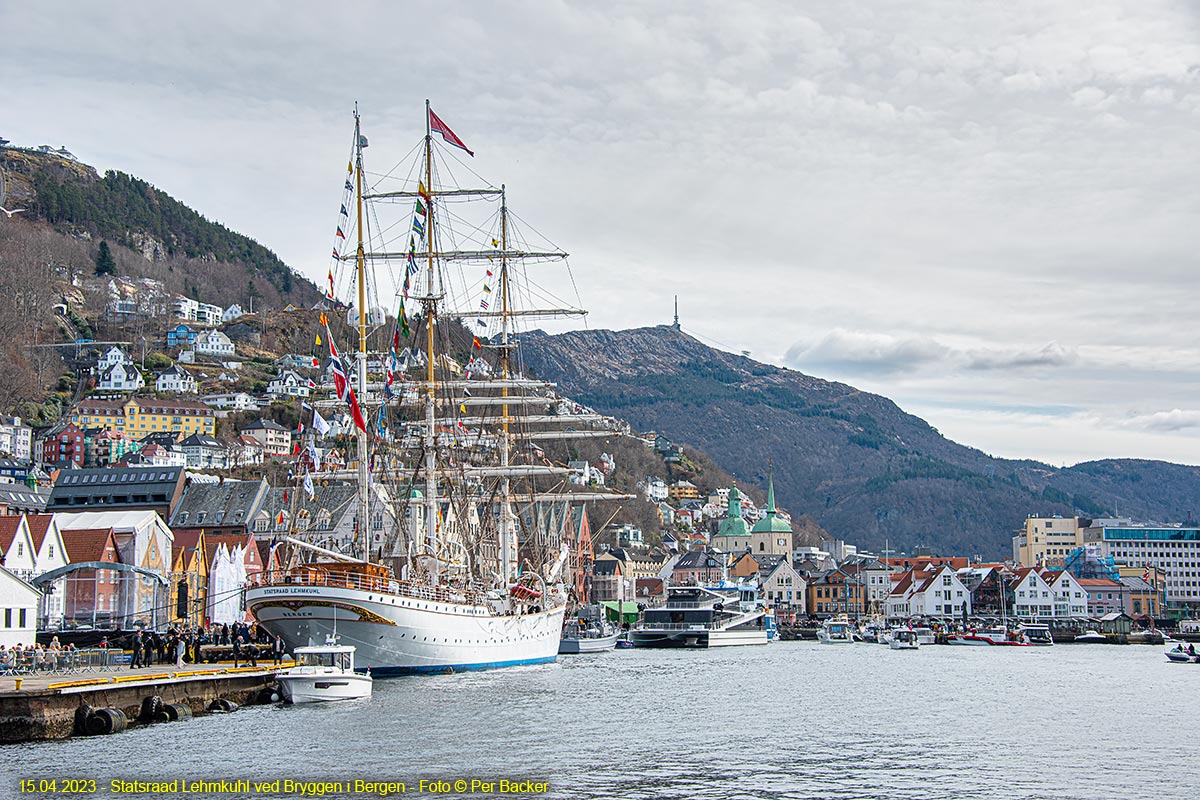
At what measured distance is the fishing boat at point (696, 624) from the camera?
142875mm

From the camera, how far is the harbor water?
36.8 metres

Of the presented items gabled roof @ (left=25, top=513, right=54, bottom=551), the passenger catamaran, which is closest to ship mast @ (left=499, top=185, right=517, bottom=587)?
the passenger catamaran

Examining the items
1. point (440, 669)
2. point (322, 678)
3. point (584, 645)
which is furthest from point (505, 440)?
point (322, 678)

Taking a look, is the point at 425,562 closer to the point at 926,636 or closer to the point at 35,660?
the point at 35,660

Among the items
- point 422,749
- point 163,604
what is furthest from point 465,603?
point 422,749

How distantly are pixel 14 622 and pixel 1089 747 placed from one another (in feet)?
145

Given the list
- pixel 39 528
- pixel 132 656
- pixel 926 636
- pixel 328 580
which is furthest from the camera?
pixel 926 636

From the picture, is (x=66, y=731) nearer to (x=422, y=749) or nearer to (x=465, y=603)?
(x=422, y=749)

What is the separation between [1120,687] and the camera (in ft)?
248

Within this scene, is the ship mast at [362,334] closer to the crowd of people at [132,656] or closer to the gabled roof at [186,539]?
the crowd of people at [132,656]

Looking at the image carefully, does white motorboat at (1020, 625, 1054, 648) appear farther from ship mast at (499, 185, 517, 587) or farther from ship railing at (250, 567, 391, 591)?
ship railing at (250, 567, 391, 591)

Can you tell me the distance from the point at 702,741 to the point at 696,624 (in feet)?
323

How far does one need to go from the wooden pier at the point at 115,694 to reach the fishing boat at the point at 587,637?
64078 mm

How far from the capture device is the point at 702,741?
153 ft
